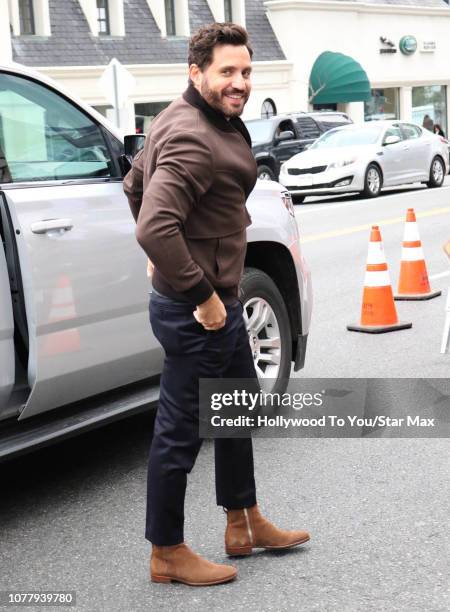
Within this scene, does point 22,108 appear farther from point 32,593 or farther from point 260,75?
point 260,75

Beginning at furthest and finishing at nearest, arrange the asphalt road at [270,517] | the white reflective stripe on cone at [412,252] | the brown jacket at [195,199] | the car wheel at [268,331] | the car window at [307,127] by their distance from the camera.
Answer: the car window at [307,127] < the white reflective stripe on cone at [412,252] < the car wheel at [268,331] < the asphalt road at [270,517] < the brown jacket at [195,199]

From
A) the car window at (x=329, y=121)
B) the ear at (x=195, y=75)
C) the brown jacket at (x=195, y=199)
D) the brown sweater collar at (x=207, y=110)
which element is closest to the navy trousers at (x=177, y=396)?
the brown jacket at (x=195, y=199)

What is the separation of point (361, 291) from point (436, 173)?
50.2ft

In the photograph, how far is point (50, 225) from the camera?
4.77 metres

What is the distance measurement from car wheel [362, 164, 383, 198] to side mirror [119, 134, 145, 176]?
17999mm

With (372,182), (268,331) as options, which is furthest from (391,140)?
(268,331)

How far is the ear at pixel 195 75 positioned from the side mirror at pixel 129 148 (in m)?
1.41

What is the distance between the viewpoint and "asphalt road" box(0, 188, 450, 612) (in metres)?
4.03

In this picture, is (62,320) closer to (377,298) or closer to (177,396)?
(177,396)

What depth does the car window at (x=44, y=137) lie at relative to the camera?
16.5ft

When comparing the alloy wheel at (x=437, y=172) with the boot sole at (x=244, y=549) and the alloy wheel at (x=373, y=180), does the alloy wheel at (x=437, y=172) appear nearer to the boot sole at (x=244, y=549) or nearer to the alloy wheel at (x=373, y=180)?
the alloy wheel at (x=373, y=180)

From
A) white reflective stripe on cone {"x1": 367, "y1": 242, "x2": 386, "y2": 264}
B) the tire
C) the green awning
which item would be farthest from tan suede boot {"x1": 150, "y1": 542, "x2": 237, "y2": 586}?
the green awning

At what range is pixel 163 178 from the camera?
3818 mm

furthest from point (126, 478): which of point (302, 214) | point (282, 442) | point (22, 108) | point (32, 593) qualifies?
point (302, 214)
